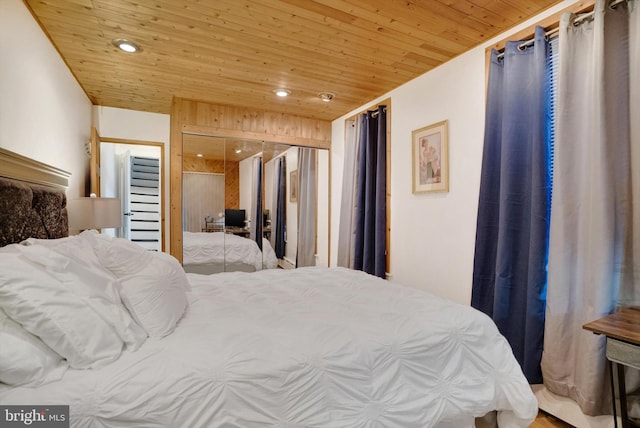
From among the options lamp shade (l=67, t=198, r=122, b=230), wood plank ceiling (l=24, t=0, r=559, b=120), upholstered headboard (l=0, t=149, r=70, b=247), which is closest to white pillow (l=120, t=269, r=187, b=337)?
upholstered headboard (l=0, t=149, r=70, b=247)

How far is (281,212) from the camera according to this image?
432 cm

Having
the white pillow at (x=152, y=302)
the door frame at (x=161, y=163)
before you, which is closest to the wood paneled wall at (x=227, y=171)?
the door frame at (x=161, y=163)

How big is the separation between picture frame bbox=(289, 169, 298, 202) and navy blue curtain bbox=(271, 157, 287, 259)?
80mm

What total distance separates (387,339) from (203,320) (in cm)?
89

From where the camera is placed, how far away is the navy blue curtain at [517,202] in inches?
79.5

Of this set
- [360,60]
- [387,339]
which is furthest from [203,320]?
[360,60]

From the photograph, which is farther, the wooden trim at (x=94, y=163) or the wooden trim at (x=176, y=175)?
the wooden trim at (x=176, y=175)

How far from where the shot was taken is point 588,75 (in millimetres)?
1815

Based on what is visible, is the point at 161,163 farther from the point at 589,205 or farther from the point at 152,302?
the point at 589,205

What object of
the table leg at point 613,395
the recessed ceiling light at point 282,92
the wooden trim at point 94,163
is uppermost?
the recessed ceiling light at point 282,92

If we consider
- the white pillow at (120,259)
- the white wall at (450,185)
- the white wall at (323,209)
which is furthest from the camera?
the white wall at (323,209)

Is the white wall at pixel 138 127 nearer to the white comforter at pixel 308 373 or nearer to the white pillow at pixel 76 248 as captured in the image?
the white pillow at pixel 76 248

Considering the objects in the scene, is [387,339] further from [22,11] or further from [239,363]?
[22,11]

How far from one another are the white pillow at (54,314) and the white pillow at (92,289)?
0.03 m
